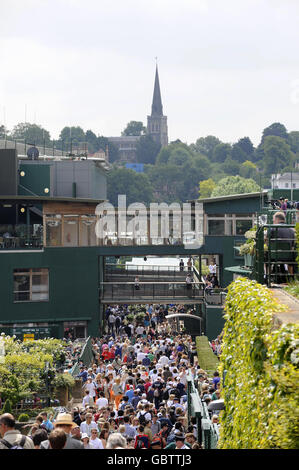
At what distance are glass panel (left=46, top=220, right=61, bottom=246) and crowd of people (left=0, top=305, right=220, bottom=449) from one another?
797cm

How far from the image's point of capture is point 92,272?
130 ft

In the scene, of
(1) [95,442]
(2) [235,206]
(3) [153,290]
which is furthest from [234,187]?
(1) [95,442]

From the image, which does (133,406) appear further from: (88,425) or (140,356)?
(140,356)

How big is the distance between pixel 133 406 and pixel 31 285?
21622 millimetres

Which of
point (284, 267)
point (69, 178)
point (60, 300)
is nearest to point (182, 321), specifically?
point (60, 300)

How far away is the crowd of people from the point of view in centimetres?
1045

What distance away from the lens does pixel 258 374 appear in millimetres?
6699

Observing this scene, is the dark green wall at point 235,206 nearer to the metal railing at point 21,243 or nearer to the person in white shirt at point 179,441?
the metal railing at point 21,243

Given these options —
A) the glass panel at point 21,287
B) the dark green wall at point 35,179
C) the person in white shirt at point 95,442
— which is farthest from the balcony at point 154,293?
the person in white shirt at point 95,442

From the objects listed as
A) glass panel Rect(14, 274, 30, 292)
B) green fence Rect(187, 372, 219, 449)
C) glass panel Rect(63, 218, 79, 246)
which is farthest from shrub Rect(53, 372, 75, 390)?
glass panel Rect(63, 218, 79, 246)

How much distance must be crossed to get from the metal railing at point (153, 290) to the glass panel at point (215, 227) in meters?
3.62

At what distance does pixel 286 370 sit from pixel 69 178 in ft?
147

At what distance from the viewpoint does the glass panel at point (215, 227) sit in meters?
42.2
